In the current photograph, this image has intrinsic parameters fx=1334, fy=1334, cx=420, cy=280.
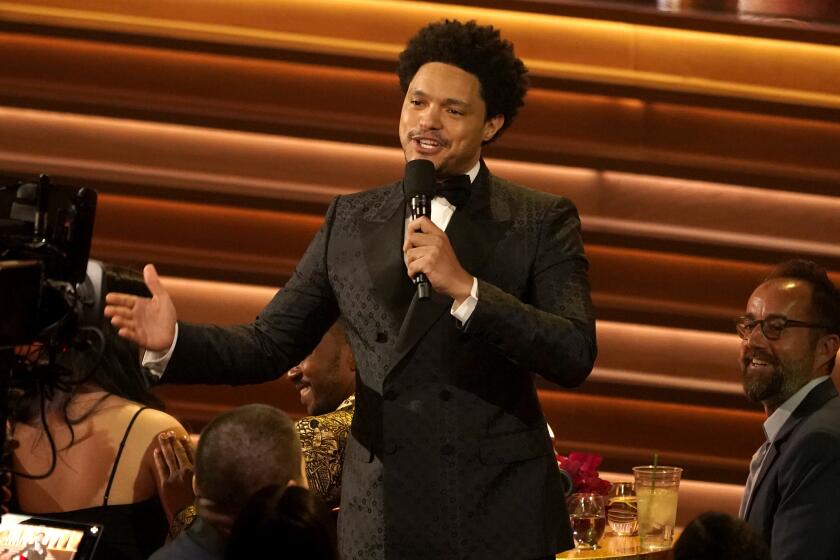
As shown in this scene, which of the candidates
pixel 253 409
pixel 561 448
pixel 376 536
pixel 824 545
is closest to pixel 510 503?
pixel 376 536

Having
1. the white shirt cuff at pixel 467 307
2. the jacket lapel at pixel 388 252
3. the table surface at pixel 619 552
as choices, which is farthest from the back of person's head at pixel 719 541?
the table surface at pixel 619 552

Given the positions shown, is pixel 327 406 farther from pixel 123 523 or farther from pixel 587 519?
pixel 587 519

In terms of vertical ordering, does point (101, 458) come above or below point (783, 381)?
below

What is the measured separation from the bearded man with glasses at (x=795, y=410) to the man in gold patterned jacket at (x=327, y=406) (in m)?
0.84

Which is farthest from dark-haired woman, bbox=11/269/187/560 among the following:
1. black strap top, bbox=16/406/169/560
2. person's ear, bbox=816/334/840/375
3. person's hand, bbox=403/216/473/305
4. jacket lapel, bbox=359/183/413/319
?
person's ear, bbox=816/334/840/375

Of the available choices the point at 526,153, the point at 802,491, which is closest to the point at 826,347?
the point at 802,491

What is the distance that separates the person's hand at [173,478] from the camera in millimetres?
2666

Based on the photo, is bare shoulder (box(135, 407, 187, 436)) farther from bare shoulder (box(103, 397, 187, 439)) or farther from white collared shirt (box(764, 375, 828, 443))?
white collared shirt (box(764, 375, 828, 443))

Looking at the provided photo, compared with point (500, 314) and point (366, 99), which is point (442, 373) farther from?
point (366, 99)

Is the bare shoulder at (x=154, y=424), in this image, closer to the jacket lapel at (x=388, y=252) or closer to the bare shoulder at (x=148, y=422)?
the bare shoulder at (x=148, y=422)

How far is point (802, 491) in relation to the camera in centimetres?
250

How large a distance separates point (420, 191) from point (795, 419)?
1.16 metres

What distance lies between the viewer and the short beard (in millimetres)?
2814

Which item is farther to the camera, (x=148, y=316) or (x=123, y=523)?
(x=123, y=523)
